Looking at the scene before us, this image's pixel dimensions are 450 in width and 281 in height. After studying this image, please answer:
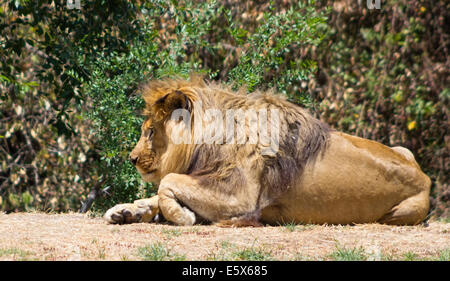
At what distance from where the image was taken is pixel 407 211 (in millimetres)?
5355

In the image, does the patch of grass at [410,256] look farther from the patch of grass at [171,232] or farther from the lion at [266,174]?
the patch of grass at [171,232]

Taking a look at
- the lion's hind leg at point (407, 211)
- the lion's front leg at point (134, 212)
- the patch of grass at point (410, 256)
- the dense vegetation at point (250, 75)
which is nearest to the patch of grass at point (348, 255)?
the patch of grass at point (410, 256)

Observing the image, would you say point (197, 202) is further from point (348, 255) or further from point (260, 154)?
point (348, 255)

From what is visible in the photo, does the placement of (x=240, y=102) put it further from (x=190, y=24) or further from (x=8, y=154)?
(x=8, y=154)

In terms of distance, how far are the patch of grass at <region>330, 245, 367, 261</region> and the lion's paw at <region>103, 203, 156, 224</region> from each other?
1820 millimetres

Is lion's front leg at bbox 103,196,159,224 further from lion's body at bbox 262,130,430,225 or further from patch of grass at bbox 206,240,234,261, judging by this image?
patch of grass at bbox 206,240,234,261

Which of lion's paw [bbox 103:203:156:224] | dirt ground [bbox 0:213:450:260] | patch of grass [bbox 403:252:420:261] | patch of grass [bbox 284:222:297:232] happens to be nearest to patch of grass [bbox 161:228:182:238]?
dirt ground [bbox 0:213:450:260]

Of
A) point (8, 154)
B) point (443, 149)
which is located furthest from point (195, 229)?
point (8, 154)

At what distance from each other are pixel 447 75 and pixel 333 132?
3.91 metres

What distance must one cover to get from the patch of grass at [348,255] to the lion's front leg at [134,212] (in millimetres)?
1805

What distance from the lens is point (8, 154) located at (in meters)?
9.53

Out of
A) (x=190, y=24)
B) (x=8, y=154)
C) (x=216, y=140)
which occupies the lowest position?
(x=8, y=154)

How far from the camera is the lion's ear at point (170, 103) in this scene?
5453 millimetres
